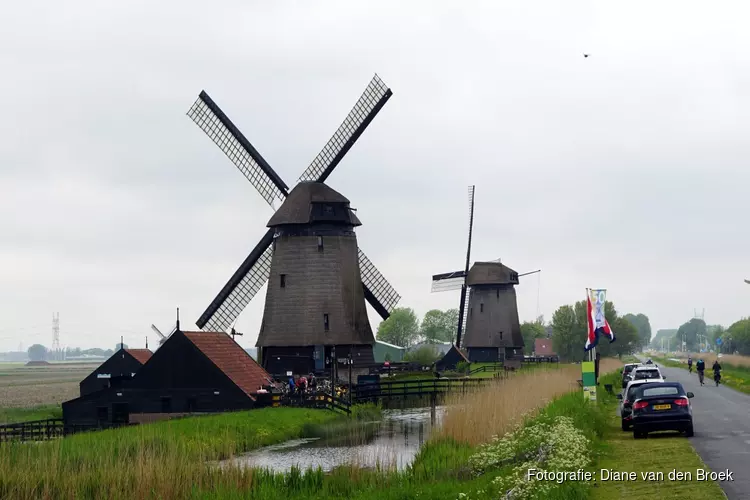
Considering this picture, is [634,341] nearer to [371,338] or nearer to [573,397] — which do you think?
[371,338]

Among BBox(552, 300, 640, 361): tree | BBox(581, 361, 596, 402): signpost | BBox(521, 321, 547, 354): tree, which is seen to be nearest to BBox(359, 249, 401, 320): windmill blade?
BBox(581, 361, 596, 402): signpost

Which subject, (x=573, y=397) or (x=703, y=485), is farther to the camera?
(x=573, y=397)

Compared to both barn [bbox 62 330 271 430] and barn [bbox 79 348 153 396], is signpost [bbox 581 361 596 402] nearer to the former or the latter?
barn [bbox 62 330 271 430]

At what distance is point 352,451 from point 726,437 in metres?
10.8

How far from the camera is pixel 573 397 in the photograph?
119 feet

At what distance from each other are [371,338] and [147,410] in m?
17.2

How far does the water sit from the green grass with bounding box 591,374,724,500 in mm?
5259

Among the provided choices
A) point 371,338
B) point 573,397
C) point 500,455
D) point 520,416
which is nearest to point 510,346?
point 371,338

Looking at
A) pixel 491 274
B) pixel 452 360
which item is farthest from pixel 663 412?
pixel 491 274

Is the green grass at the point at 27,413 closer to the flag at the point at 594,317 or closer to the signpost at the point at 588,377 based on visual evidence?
the flag at the point at 594,317

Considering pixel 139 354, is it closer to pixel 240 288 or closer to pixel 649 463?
pixel 240 288

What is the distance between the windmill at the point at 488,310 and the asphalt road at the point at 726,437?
5024 cm

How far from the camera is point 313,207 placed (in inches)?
2276

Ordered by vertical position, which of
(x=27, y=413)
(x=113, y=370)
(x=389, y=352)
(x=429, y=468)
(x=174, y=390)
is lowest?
(x=27, y=413)
